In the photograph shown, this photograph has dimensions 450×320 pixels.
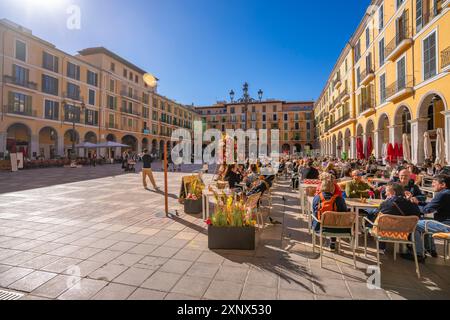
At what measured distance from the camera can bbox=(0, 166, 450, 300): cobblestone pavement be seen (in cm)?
290

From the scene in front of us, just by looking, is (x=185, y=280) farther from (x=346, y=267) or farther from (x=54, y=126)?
(x=54, y=126)

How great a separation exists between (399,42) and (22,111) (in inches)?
1298

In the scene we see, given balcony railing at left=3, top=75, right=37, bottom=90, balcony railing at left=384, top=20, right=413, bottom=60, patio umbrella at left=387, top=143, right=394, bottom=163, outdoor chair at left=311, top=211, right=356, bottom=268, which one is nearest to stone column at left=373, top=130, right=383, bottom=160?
balcony railing at left=384, top=20, right=413, bottom=60

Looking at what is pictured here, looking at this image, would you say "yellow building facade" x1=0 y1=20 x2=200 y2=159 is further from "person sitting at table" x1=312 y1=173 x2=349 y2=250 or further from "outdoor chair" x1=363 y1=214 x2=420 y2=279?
"outdoor chair" x1=363 y1=214 x2=420 y2=279

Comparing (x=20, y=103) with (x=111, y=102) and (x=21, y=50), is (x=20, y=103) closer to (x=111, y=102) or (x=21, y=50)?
(x=21, y=50)

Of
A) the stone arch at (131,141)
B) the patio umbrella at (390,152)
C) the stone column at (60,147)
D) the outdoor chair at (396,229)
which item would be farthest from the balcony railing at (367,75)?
the stone arch at (131,141)

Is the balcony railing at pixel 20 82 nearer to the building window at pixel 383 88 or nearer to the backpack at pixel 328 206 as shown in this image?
the backpack at pixel 328 206

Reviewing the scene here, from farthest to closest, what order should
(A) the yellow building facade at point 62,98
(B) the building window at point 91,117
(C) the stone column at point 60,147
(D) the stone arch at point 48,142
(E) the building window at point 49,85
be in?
1. (B) the building window at point 91,117
2. (D) the stone arch at point 48,142
3. (C) the stone column at point 60,147
4. (E) the building window at point 49,85
5. (A) the yellow building facade at point 62,98

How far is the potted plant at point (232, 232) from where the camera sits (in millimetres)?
4164

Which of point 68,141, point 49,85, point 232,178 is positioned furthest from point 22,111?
point 232,178

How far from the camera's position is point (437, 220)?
13.4ft
